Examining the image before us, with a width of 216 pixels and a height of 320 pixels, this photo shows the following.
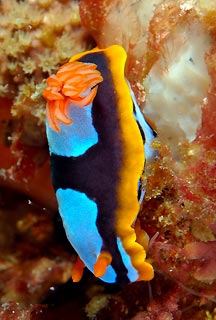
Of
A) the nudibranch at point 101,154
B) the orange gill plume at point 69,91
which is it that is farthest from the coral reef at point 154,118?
the orange gill plume at point 69,91

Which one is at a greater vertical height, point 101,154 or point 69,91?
point 69,91

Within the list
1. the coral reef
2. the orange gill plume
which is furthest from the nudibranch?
the coral reef

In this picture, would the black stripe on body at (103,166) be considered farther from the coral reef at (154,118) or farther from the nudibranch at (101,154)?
the coral reef at (154,118)

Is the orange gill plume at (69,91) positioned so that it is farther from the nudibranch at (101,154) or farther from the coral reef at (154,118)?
the coral reef at (154,118)

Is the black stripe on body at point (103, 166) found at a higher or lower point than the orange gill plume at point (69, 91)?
lower

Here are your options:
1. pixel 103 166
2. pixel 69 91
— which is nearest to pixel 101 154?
pixel 103 166

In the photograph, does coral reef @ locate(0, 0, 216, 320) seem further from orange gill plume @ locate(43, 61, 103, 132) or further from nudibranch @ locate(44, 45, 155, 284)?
orange gill plume @ locate(43, 61, 103, 132)

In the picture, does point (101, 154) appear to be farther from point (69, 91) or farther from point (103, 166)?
point (69, 91)

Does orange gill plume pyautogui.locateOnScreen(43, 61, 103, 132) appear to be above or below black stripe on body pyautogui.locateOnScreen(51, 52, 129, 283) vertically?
above

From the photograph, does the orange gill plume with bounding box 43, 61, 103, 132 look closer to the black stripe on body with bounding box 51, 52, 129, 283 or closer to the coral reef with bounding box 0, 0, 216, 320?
the black stripe on body with bounding box 51, 52, 129, 283
